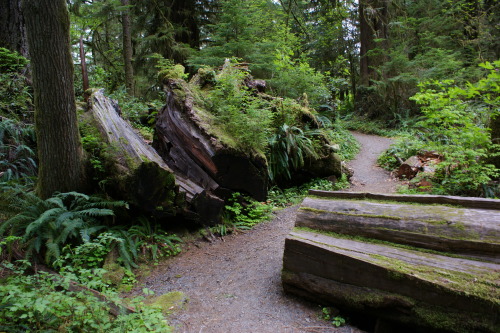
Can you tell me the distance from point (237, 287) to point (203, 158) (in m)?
2.74

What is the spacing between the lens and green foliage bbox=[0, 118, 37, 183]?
587 centimetres

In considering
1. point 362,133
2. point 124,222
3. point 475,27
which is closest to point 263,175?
point 124,222

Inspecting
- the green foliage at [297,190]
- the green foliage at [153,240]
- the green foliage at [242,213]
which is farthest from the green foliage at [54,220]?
the green foliage at [297,190]

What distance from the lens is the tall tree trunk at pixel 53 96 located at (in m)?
4.48

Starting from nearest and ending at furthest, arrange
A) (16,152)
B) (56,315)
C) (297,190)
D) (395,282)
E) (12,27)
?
(56,315), (395,282), (16,152), (12,27), (297,190)

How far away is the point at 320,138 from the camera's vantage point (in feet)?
29.6

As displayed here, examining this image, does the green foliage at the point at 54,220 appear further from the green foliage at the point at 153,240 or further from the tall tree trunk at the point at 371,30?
the tall tree trunk at the point at 371,30

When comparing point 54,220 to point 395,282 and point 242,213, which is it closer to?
point 242,213

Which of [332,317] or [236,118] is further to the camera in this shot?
[236,118]

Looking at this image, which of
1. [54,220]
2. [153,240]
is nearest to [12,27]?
[54,220]

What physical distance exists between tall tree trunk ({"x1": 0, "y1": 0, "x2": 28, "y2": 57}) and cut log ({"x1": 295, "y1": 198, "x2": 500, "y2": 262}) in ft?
29.1

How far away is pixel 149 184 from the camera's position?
197 inches

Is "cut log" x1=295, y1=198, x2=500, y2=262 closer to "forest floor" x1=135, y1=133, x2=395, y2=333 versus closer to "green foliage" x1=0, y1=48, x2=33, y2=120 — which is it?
"forest floor" x1=135, y1=133, x2=395, y2=333

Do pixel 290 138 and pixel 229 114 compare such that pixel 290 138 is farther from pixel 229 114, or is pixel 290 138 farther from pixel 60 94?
pixel 60 94
